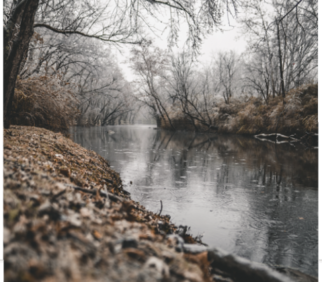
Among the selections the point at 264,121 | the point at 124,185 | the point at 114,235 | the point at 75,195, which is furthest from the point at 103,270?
the point at 264,121

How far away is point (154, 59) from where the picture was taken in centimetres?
3262

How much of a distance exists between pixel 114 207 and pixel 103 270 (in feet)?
4.31

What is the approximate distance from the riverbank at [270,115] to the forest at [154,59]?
9cm

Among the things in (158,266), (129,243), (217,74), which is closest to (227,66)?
(217,74)

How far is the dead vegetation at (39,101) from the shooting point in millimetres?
9064

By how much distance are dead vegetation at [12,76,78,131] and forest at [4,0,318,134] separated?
37 millimetres

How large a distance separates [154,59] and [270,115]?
16673 mm

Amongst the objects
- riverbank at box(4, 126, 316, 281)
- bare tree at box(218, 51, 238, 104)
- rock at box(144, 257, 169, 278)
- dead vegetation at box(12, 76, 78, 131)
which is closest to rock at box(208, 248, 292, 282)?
riverbank at box(4, 126, 316, 281)

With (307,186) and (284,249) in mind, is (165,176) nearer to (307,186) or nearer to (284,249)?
(307,186)

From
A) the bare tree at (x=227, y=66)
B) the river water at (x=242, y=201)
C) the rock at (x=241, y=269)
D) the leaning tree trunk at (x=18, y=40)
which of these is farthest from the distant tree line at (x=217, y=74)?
the rock at (x=241, y=269)

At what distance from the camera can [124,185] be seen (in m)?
6.91

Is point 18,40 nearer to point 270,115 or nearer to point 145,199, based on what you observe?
point 145,199

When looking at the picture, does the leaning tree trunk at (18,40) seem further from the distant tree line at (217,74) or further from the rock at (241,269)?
the distant tree line at (217,74)

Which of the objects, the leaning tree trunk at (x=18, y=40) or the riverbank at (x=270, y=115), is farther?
the riverbank at (x=270, y=115)
